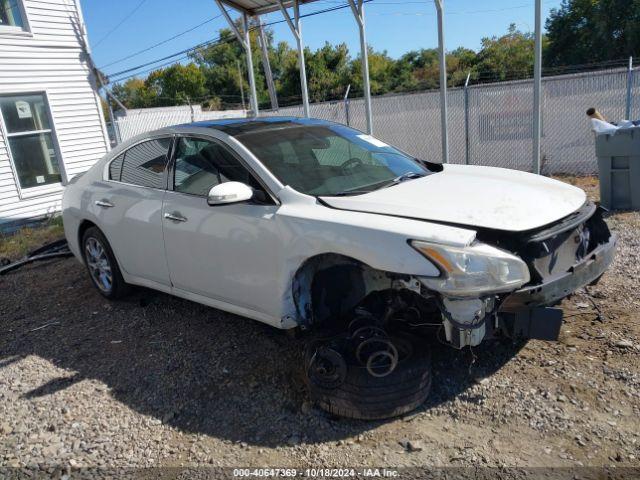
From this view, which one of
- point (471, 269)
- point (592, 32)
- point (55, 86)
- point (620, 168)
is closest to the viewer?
point (471, 269)

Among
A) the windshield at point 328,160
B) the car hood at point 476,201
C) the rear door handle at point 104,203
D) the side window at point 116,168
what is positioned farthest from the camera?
the side window at point 116,168

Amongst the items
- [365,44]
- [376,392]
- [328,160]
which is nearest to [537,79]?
[365,44]

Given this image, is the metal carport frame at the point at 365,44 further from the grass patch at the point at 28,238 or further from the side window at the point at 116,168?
the side window at the point at 116,168

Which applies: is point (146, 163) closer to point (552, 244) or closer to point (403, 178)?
point (403, 178)

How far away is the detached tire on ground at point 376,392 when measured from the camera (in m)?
3.03

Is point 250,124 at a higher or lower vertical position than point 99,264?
higher

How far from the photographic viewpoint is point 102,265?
5.18 m

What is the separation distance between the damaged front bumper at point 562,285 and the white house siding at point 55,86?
1032 cm

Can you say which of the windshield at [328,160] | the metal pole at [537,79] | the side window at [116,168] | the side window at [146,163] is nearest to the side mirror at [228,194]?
the windshield at [328,160]

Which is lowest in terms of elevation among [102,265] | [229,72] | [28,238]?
[28,238]

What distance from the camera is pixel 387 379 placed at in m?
3.08

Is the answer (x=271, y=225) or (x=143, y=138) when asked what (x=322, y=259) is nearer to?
(x=271, y=225)

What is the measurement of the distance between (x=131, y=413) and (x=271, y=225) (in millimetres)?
1479

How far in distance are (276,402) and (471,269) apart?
147cm
